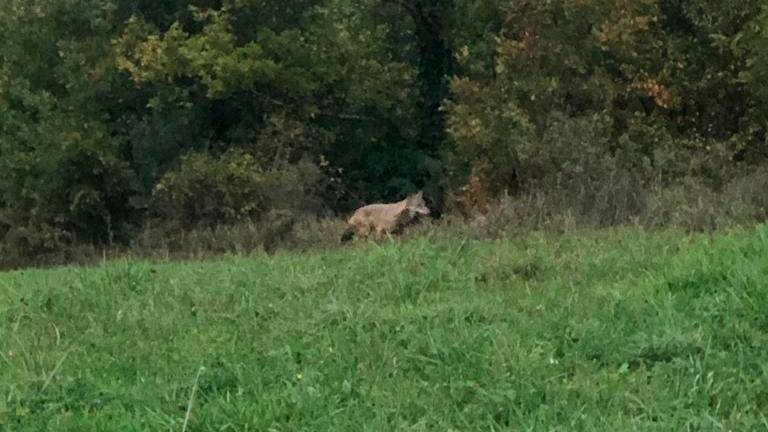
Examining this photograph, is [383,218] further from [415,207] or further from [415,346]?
[415,346]

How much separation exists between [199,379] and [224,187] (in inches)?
499

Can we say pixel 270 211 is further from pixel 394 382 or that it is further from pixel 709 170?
pixel 394 382

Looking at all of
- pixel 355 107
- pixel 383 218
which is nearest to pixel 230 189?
pixel 355 107

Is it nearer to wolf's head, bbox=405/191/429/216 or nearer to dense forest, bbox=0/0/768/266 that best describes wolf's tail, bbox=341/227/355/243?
wolf's head, bbox=405/191/429/216

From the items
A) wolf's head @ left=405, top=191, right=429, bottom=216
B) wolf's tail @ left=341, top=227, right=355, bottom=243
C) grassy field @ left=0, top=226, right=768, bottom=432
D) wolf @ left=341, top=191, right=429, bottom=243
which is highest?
grassy field @ left=0, top=226, right=768, bottom=432

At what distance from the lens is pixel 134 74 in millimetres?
17688

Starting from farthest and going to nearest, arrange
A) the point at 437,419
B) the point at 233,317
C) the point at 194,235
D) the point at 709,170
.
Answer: the point at 194,235, the point at 709,170, the point at 233,317, the point at 437,419

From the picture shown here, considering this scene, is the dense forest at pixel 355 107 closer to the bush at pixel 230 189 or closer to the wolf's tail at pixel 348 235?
the bush at pixel 230 189

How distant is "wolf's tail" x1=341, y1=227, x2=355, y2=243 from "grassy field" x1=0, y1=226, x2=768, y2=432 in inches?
233

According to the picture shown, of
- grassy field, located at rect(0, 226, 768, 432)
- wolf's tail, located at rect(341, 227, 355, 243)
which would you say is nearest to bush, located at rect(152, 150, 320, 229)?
wolf's tail, located at rect(341, 227, 355, 243)

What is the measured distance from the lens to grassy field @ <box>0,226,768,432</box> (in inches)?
180

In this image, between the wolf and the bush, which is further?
the bush

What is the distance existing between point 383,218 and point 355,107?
5983 millimetres

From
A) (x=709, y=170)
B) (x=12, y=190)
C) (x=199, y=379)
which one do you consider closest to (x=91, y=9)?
(x=12, y=190)
